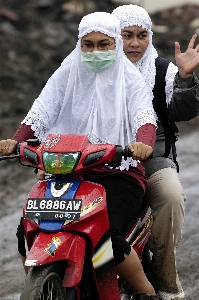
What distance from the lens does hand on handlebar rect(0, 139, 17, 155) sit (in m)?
4.52

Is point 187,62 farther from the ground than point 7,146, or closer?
farther from the ground

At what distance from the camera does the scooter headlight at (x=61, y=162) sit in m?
4.21

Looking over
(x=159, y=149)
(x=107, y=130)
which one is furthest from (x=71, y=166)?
(x=159, y=149)

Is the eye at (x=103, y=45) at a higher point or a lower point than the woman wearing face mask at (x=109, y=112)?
higher

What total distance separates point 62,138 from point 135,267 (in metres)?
0.89

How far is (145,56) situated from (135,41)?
0.12 metres

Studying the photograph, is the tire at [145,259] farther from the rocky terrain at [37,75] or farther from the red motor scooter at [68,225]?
the red motor scooter at [68,225]

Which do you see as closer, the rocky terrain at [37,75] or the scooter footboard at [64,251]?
the scooter footboard at [64,251]

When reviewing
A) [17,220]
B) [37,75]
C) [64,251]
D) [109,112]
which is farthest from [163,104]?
[37,75]

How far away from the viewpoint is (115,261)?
14.5 ft

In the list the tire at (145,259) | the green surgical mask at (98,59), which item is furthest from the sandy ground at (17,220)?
the green surgical mask at (98,59)

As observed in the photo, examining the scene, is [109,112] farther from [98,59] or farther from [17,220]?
[17,220]

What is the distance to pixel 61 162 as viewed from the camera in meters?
4.22

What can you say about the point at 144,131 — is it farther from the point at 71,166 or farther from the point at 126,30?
the point at 126,30
